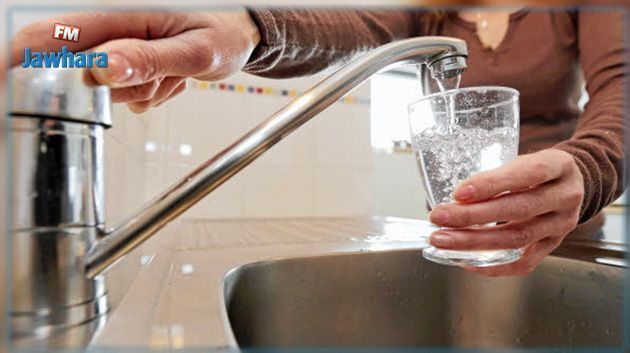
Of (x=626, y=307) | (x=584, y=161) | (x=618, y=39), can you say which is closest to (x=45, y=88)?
(x=584, y=161)

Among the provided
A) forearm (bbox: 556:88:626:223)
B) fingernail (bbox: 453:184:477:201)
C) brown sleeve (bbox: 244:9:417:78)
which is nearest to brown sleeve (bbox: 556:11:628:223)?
forearm (bbox: 556:88:626:223)

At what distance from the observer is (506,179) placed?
294 mm

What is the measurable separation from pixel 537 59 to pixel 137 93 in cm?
65

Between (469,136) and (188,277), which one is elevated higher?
(469,136)

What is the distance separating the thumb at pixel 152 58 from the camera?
0.70 feet

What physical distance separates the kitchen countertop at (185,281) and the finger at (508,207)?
0.16 metres

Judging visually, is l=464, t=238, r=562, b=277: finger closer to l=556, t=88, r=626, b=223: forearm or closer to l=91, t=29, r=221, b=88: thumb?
l=556, t=88, r=626, b=223: forearm

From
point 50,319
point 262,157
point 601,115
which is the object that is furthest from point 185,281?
point 262,157

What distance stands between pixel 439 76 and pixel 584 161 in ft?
0.54

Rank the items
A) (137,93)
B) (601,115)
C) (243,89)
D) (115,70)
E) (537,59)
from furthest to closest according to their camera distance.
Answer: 1. (243,89)
2. (537,59)
3. (601,115)
4. (137,93)
5. (115,70)

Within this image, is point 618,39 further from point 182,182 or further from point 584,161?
point 182,182

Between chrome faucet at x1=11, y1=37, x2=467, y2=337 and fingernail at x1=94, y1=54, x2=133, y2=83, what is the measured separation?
0.01 metres

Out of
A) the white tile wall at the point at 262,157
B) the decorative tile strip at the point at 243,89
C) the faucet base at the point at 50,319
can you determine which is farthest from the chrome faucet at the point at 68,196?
the decorative tile strip at the point at 243,89
